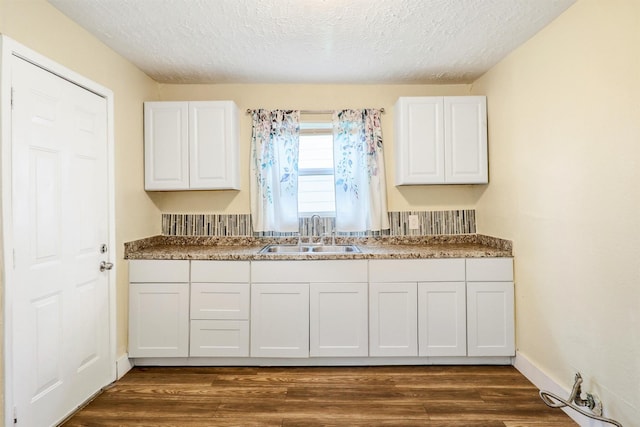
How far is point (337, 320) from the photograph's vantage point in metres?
2.38

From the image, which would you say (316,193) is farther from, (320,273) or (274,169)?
(320,273)

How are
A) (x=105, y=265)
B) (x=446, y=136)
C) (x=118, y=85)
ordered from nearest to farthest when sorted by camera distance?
(x=105, y=265) → (x=118, y=85) → (x=446, y=136)

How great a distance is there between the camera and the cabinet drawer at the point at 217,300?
7.83 feet

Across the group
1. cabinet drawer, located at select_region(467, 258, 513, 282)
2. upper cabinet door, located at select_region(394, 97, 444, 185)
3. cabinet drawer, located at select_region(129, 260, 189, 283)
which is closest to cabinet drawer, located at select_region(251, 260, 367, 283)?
cabinet drawer, located at select_region(129, 260, 189, 283)

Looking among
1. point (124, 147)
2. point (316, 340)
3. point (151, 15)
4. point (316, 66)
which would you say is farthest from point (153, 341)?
point (316, 66)

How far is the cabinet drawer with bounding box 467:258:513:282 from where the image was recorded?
93.1 inches

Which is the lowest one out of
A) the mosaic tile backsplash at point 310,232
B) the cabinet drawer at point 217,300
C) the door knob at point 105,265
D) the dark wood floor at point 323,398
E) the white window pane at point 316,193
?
the dark wood floor at point 323,398

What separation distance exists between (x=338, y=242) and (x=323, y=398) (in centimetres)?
124

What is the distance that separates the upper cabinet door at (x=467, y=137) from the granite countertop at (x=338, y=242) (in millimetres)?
562

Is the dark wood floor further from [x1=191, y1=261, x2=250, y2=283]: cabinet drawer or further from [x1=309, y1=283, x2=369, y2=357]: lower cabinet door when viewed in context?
[x1=191, y1=261, x2=250, y2=283]: cabinet drawer

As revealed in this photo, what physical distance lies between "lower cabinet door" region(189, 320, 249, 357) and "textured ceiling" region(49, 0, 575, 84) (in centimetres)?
190

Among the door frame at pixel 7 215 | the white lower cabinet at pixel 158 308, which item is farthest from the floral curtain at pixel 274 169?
the door frame at pixel 7 215

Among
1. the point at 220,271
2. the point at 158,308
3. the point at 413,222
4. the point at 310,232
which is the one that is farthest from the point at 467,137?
the point at 158,308

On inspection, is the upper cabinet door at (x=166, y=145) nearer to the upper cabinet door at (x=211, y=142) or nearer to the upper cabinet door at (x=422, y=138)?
the upper cabinet door at (x=211, y=142)
